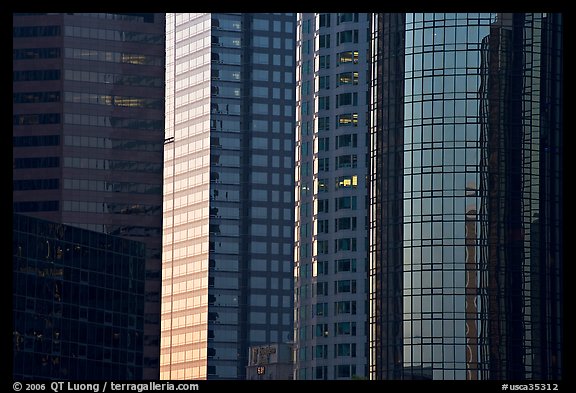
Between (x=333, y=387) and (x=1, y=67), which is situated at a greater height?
(x=1, y=67)

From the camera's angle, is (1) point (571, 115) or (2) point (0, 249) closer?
(2) point (0, 249)

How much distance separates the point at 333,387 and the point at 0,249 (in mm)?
5474

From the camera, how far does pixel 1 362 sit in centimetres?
2072
